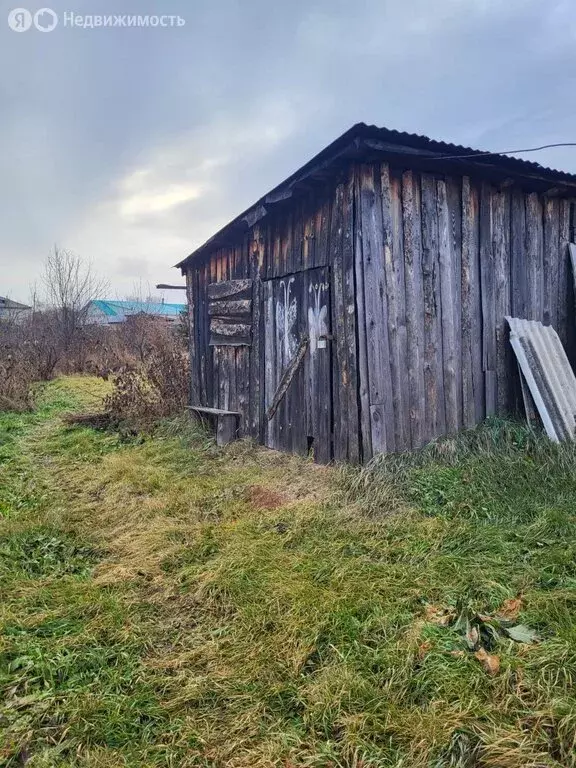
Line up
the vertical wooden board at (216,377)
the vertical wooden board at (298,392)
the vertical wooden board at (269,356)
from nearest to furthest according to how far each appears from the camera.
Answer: the vertical wooden board at (298,392) → the vertical wooden board at (269,356) → the vertical wooden board at (216,377)

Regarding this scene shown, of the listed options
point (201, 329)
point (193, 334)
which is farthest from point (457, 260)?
point (193, 334)

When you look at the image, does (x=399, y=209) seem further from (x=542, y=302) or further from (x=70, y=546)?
(x=70, y=546)

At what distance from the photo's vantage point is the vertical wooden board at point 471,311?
487 centimetres

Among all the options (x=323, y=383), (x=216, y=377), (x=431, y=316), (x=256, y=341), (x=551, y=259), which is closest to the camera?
(x=431, y=316)

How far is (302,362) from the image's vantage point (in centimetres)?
528

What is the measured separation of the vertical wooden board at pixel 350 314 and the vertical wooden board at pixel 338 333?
0.06 m

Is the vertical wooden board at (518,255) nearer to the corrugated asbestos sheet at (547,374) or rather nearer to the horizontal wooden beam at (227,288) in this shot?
the corrugated asbestos sheet at (547,374)

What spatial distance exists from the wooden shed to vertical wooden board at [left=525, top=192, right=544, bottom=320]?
21 millimetres

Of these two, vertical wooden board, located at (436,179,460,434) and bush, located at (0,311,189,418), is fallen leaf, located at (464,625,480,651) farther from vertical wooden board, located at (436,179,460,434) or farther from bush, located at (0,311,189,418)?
bush, located at (0,311,189,418)

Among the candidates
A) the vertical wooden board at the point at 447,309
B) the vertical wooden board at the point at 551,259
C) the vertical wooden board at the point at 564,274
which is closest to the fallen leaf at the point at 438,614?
the vertical wooden board at the point at 447,309

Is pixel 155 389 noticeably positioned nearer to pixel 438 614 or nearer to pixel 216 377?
pixel 216 377

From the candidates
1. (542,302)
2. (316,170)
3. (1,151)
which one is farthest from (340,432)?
(1,151)

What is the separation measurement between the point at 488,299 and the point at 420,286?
1031 mm

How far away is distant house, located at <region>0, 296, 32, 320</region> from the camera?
19.9 metres
